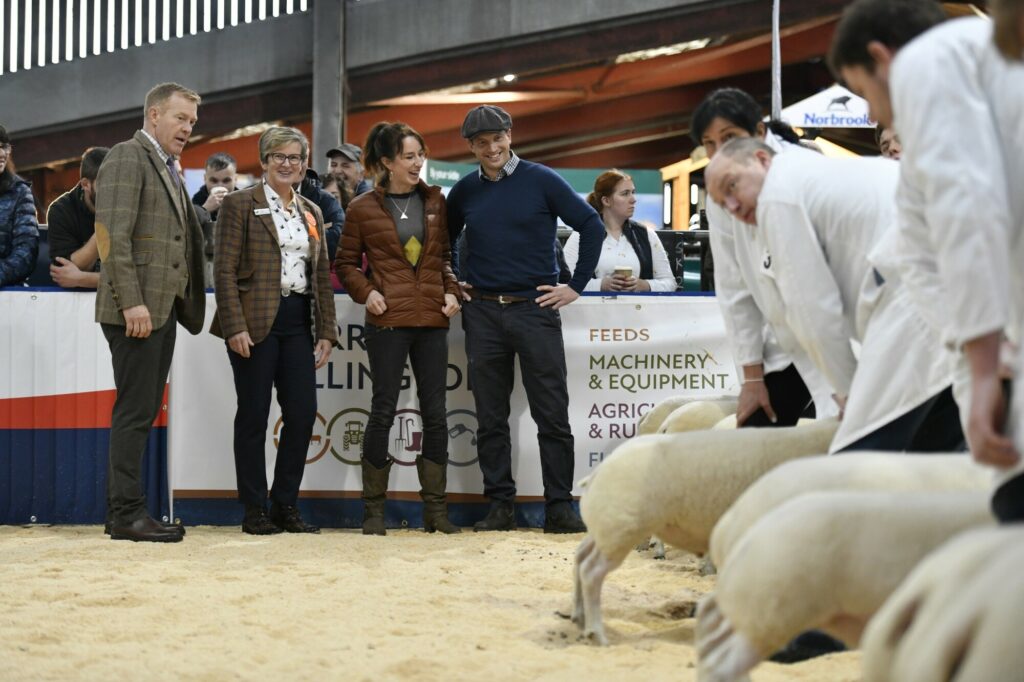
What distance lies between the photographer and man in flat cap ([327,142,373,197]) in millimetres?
8023

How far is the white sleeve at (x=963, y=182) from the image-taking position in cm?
204

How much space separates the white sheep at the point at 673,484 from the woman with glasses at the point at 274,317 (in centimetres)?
279

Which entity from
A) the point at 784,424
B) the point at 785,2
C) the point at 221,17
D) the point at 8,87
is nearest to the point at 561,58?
the point at 785,2

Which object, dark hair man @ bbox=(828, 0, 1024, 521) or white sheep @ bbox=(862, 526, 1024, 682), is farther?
dark hair man @ bbox=(828, 0, 1024, 521)

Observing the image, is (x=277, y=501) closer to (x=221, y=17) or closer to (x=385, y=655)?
(x=385, y=655)

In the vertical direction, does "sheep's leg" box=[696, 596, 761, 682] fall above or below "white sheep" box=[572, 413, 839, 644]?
below

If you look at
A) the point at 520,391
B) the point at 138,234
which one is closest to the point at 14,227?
the point at 138,234

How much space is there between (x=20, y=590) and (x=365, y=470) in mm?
2155

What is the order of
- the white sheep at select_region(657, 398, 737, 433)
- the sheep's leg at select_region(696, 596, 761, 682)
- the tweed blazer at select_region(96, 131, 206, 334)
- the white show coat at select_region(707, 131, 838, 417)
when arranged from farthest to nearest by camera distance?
the tweed blazer at select_region(96, 131, 206, 334) → the white sheep at select_region(657, 398, 737, 433) → the white show coat at select_region(707, 131, 838, 417) → the sheep's leg at select_region(696, 596, 761, 682)

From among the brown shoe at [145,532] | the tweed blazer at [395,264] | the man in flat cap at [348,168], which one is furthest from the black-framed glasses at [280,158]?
the brown shoe at [145,532]

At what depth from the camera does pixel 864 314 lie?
11.3 ft

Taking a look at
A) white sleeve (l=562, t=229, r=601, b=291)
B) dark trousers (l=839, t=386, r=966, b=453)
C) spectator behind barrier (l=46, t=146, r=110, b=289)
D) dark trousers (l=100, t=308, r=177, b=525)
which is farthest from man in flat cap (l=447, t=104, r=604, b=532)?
dark trousers (l=839, t=386, r=966, b=453)

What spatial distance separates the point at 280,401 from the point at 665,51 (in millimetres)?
10012

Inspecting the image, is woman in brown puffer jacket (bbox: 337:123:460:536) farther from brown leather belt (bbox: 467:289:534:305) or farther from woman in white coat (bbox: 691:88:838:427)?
woman in white coat (bbox: 691:88:838:427)
